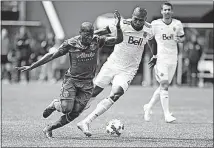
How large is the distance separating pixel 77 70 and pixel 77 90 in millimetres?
333

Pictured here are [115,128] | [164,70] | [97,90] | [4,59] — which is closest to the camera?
[115,128]

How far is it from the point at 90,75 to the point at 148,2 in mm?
21666

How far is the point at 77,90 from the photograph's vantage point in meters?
10.5

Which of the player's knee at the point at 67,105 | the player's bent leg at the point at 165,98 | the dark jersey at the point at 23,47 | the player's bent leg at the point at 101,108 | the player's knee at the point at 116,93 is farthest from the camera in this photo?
the dark jersey at the point at 23,47

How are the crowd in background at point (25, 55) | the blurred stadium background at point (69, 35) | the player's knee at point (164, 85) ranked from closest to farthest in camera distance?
1. the player's knee at point (164, 85)
2. the blurred stadium background at point (69, 35)
3. the crowd in background at point (25, 55)

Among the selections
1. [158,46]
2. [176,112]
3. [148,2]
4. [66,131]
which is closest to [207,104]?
[176,112]

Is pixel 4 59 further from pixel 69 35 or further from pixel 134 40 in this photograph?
pixel 134 40

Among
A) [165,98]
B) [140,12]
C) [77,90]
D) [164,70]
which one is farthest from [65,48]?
[164,70]

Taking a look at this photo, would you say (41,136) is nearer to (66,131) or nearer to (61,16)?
(66,131)

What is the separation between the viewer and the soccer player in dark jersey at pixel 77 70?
1022cm

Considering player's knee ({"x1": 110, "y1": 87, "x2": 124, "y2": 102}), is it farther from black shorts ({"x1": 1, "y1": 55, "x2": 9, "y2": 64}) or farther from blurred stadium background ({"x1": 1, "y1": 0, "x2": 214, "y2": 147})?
black shorts ({"x1": 1, "y1": 55, "x2": 9, "y2": 64})

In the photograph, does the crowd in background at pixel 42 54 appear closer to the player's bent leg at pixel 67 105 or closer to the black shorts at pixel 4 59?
the black shorts at pixel 4 59

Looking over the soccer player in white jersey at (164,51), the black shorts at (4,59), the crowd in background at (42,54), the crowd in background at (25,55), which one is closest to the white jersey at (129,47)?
the soccer player in white jersey at (164,51)

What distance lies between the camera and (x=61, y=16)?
3275cm
